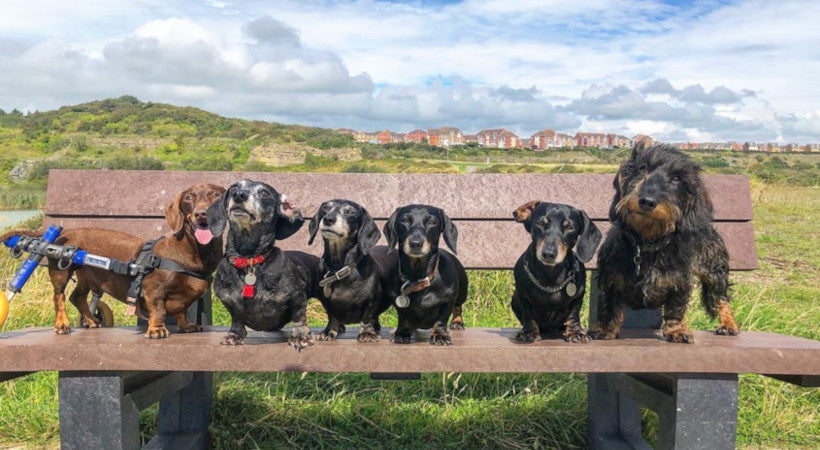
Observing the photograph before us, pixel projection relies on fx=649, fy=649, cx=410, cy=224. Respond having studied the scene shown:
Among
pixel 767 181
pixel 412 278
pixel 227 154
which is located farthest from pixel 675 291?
pixel 227 154

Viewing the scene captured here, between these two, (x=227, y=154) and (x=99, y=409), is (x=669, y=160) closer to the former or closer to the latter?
(x=99, y=409)

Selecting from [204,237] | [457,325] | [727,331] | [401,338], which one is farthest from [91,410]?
[727,331]

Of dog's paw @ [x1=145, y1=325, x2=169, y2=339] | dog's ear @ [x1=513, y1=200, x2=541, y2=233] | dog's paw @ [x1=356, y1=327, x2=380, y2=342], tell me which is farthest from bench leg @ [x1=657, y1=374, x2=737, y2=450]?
dog's paw @ [x1=145, y1=325, x2=169, y2=339]

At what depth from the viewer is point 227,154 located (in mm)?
37000

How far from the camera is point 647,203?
7.54 ft

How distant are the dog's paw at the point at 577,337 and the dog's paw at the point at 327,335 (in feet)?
2.99

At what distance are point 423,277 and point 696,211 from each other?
1.05 m

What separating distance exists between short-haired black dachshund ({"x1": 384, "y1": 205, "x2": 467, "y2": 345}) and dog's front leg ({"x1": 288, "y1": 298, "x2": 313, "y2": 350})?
0.34 m

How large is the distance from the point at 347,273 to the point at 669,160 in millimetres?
1276

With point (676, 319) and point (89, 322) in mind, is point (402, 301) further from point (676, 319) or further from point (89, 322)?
point (89, 322)

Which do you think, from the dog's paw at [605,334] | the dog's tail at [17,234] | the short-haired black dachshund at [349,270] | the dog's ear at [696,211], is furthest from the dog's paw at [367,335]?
the dog's tail at [17,234]

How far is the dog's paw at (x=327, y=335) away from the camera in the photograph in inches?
101

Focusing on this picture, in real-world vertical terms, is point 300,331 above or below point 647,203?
below

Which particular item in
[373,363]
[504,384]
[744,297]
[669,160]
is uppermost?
[669,160]
